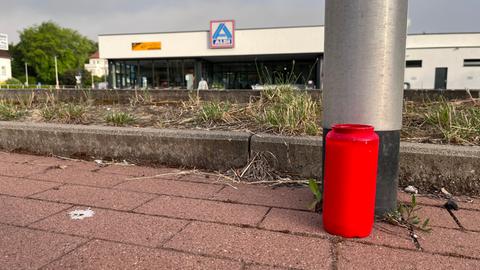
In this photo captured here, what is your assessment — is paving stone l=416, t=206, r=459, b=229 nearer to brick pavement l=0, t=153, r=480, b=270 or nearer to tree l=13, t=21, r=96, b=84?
brick pavement l=0, t=153, r=480, b=270

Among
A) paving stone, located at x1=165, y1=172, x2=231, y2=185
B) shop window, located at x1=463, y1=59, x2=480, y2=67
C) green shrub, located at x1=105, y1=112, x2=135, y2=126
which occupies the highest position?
shop window, located at x1=463, y1=59, x2=480, y2=67

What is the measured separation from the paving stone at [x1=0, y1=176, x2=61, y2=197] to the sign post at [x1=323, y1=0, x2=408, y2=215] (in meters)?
2.73

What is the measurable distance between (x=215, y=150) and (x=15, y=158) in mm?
2666

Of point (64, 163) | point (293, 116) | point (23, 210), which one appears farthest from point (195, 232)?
point (64, 163)

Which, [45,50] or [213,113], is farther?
[45,50]

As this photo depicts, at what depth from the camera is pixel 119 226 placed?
2785mm

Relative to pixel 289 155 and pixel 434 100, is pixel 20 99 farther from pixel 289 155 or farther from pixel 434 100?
pixel 434 100

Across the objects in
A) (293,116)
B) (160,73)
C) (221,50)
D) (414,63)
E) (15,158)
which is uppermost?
(221,50)

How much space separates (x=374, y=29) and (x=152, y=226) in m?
2.06

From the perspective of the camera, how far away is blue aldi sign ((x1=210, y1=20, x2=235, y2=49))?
34.1 m

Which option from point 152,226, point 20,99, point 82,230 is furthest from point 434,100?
point 20,99

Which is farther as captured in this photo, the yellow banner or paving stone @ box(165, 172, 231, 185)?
the yellow banner

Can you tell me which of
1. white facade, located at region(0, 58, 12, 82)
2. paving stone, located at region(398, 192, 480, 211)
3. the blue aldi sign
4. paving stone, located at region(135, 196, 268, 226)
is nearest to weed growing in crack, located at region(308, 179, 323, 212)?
paving stone, located at region(135, 196, 268, 226)

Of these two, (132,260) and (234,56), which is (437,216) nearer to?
(132,260)
